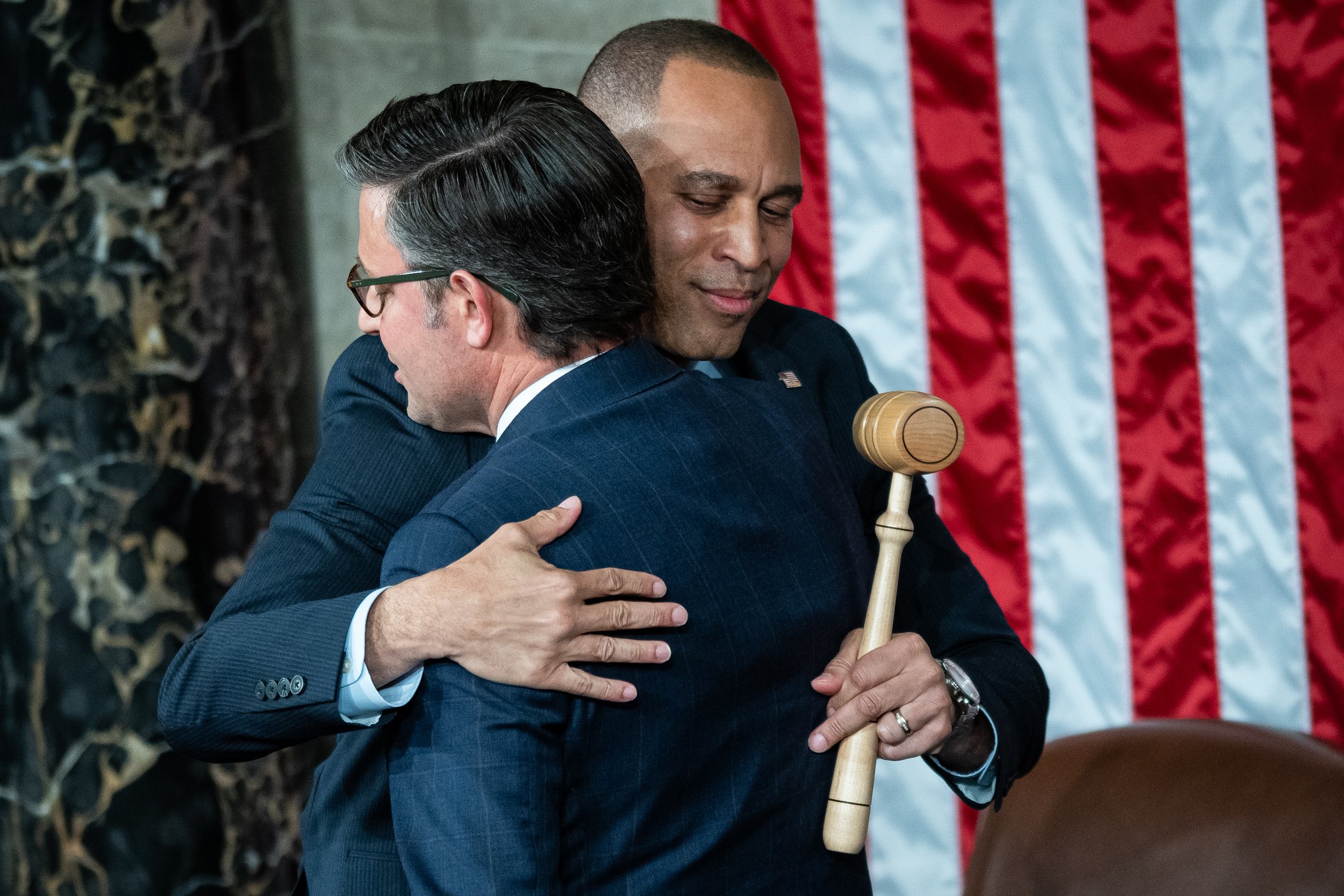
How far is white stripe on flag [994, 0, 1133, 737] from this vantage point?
2.53m

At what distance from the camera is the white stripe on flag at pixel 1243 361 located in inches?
98.3

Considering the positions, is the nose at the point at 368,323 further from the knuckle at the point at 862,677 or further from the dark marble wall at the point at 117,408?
the dark marble wall at the point at 117,408

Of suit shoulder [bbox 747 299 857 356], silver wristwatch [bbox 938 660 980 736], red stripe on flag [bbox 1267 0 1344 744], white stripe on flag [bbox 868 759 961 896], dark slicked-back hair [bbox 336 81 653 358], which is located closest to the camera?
dark slicked-back hair [bbox 336 81 653 358]

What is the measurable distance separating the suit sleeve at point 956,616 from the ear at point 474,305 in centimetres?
58

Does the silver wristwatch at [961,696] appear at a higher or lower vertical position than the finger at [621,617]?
lower

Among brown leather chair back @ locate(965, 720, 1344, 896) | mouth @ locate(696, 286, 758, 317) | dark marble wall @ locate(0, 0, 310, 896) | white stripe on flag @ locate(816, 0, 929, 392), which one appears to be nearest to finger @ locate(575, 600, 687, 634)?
mouth @ locate(696, 286, 758, 317)

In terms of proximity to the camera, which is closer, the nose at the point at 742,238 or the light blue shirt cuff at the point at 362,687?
the light blue shirt cuff at the point at 362,687

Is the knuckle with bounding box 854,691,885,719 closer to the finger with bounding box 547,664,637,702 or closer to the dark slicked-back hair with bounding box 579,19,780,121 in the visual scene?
the finger with bounding box 547,664,637,702

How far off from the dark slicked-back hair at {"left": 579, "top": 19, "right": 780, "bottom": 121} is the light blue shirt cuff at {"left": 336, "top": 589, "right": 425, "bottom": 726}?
0.70 meters

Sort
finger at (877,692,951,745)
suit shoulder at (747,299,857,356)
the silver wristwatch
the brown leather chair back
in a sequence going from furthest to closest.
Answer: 1. the brown leather chair back
2. suit shoulder at (747,299,857,356)
3. the silver wristwatch
4. finger at (877,692,951,745)

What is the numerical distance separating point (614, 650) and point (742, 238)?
65 centimetres

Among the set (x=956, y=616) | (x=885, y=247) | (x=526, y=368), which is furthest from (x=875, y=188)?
(x=526, y=368)

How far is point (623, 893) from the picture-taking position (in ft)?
3.26

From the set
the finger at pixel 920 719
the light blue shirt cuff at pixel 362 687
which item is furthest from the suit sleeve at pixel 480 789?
the finger at pixel 920 719
